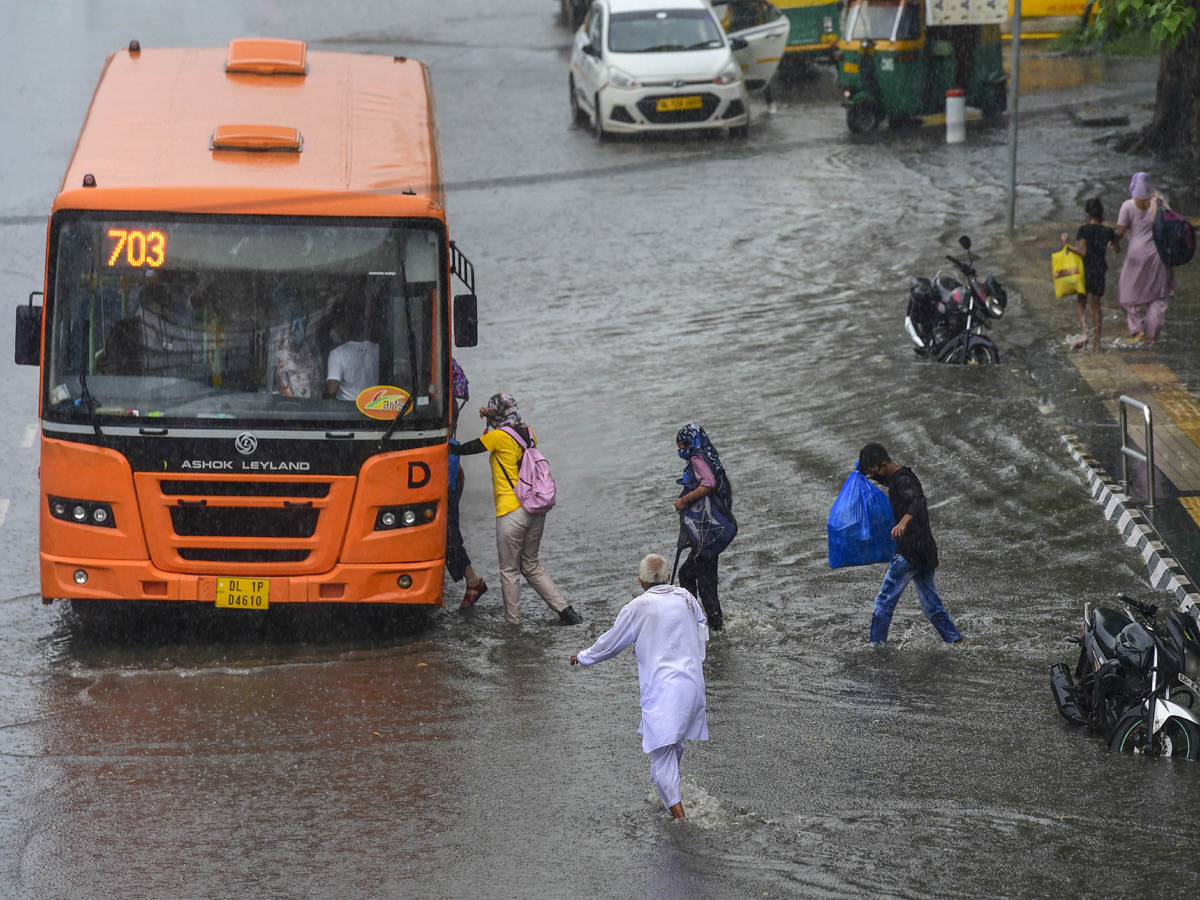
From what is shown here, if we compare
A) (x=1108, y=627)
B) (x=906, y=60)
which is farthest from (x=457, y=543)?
(x=906, y=60)

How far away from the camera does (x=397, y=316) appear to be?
412 inches

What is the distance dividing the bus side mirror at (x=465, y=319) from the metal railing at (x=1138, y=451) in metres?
4.91

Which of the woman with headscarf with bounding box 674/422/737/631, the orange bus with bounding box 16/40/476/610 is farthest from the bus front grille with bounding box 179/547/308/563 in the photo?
the woman with headscarf with bounding box 674/422/737/631

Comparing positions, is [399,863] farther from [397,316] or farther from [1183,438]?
[1183,438]

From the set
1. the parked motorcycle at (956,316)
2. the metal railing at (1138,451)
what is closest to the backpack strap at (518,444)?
the metal railing at (1138,451)

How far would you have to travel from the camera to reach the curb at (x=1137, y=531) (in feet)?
35.0

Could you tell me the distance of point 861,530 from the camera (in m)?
10.4

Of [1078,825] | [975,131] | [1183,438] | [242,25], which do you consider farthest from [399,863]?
[242,25]

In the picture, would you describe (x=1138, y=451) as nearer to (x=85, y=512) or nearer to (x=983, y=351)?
(x=983, y=351)

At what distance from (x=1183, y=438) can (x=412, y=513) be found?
697 centimetres

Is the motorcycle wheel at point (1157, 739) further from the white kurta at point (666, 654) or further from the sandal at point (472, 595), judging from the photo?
the sandal at point (472, 595)

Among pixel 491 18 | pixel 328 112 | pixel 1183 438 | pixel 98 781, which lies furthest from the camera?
pixel 491 18

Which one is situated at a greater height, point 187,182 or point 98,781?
point 187,182

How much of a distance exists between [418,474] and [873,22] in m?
18.9
